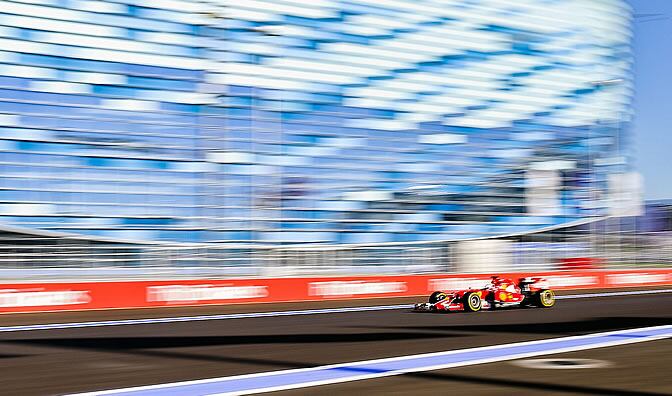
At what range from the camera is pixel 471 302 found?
46.0 feet

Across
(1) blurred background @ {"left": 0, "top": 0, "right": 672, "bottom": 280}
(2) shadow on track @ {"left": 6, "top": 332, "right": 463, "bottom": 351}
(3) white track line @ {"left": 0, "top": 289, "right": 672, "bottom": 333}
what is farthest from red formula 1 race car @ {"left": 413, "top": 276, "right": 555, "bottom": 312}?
(1) blurred background @ {"left": 0, "top": 0, "right": 672, "bottom": 280}

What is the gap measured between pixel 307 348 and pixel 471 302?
216 inches

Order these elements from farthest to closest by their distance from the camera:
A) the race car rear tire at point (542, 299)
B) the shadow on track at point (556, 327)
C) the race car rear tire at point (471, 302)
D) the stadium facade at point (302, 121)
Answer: the stadium facade at point (302, 121), the race car rear tire at point (542, 299), the race car rear tire at point (471, 302), the shadow on track at point (556, 327)

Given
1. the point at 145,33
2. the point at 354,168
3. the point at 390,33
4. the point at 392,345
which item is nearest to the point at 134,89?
the point at 145,33

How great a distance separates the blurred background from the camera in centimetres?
1817

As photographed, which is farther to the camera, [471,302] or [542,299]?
[542,299]

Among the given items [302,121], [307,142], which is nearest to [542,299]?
[307,142]

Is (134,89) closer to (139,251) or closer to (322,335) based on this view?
(139,251)

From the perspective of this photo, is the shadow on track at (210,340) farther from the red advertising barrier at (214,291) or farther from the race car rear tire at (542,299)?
the race car rear tire at (542,299)

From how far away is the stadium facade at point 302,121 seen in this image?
1862cm

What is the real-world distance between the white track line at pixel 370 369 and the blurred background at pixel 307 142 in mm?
8816

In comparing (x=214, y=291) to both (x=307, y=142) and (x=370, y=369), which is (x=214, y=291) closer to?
(x=307, y=142)

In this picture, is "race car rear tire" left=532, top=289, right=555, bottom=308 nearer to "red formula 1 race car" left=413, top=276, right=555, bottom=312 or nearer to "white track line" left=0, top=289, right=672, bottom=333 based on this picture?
"red formula 1 race car" left=413, top=276, right=555, bottom=312

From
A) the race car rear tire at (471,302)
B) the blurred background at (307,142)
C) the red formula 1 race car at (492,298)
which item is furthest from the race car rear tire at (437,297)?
the blurred background at (307,142)
